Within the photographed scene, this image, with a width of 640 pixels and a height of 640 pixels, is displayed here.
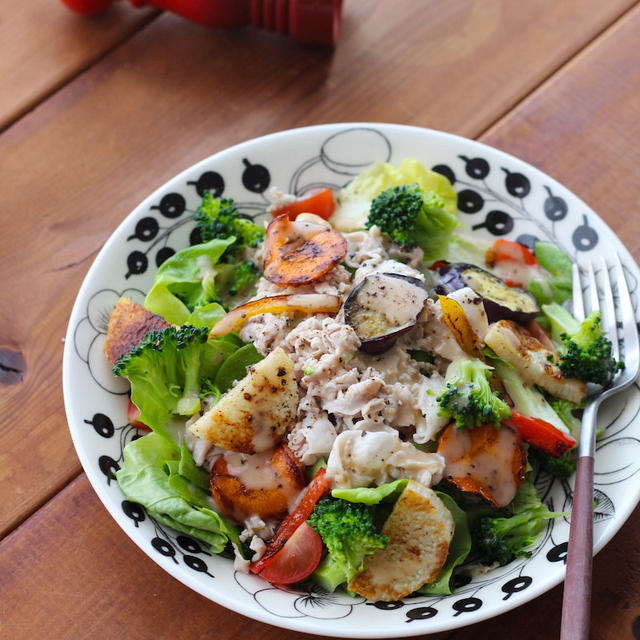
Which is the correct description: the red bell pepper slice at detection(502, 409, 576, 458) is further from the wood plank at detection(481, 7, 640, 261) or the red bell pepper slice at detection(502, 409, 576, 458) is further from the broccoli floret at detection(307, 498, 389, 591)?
the wood plank at detection(481, 7, 640, 261)

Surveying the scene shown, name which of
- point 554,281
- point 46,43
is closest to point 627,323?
point 554,281

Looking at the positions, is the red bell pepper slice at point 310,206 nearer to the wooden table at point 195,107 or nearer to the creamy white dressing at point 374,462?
the wooden table at point 195,107

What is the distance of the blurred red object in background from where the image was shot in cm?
438

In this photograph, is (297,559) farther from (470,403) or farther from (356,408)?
(470,403)

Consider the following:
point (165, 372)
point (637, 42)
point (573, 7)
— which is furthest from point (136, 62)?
point (637, 42)

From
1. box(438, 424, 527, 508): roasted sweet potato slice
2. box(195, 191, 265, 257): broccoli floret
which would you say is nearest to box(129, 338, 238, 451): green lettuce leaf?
box(195, 191, 265, 257): broccoli floret

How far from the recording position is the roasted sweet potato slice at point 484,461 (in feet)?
9.29

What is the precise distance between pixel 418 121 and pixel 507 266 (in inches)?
50.5

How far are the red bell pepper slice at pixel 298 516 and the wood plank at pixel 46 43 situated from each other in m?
2.95

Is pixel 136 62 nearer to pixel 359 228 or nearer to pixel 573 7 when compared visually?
pixel 359 228

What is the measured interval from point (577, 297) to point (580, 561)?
132 cm

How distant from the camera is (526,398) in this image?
3.07m

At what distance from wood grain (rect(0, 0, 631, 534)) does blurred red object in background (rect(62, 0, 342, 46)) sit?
12 centimetres

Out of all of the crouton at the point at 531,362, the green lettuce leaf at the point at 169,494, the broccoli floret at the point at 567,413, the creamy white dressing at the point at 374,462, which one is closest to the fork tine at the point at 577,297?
the crouton at the point at 531,362
